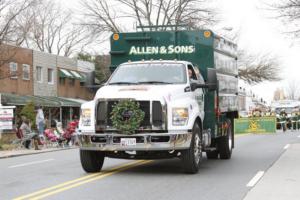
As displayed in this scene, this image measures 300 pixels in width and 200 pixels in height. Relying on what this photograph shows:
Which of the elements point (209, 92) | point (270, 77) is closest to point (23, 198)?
point (209, 92)

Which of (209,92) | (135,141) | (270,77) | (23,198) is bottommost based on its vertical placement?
(23,198)

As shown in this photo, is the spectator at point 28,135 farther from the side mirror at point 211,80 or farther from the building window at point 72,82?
the building window at point 72,82

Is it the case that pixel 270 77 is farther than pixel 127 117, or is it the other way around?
pixel 270 77

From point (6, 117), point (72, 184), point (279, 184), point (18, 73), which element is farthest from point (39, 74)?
point (279, 184)

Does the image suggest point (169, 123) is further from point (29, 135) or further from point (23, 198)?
point (29, 135)

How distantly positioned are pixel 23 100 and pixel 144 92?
29.4m

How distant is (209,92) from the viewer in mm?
14047

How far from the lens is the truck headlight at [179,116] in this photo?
456 inches

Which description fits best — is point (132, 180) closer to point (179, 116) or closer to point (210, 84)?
point (179, 116)

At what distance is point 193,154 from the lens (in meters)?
11.9

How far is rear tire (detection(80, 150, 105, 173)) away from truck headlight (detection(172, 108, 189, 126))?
184 centimetres

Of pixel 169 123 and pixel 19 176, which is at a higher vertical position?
pixel 169 123

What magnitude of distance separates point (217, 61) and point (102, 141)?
14.2ft

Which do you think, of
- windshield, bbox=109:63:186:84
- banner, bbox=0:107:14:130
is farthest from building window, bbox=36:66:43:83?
windshield, bbox=109:63:186:84
